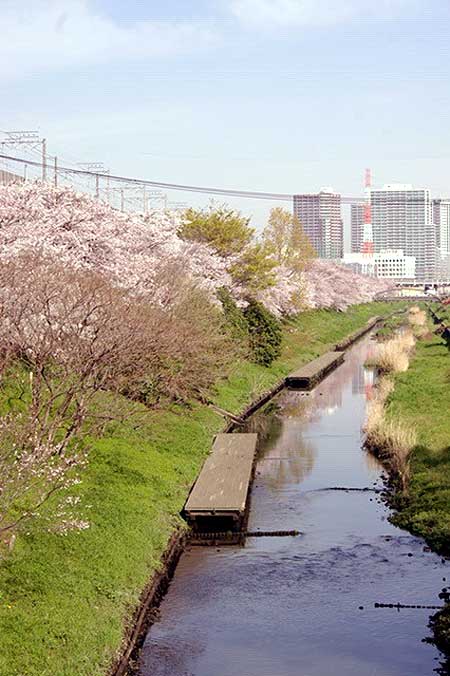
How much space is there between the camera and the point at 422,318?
109 meters

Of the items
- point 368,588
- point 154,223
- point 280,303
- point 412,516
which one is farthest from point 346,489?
point 280,303

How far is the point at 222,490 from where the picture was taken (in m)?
25.5

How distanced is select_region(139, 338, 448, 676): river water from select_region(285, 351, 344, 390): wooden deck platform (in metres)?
21.4

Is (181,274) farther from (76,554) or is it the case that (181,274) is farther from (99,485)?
(76,554)

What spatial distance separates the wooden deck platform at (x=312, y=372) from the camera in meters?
51.1

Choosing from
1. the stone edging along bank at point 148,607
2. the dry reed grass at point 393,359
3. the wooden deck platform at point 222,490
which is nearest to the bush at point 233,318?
the dry reed grass at point 393,359

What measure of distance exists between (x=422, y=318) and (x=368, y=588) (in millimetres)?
91575

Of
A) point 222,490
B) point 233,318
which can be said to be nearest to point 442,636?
point 222,490

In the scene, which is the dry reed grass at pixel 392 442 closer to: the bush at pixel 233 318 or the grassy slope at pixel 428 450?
the grassy slope at pixel 428 450

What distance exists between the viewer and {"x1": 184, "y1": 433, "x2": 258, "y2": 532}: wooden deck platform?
23703 millimetres

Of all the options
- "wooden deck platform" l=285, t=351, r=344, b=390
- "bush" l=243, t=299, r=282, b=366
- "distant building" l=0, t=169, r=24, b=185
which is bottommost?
"wooden deck platform" l=285, t=351, r=344, b=390

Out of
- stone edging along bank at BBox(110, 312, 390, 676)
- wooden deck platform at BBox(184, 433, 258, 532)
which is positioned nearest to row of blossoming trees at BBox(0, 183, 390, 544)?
stone edging along bank at BBox(110, 312, 390, 676)

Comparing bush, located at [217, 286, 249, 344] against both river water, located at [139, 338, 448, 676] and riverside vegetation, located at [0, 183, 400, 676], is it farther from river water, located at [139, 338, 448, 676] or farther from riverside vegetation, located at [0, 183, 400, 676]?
river water, located at [139, 338, 448, 676]

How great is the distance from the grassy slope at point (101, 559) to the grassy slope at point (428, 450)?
590 centimetres
